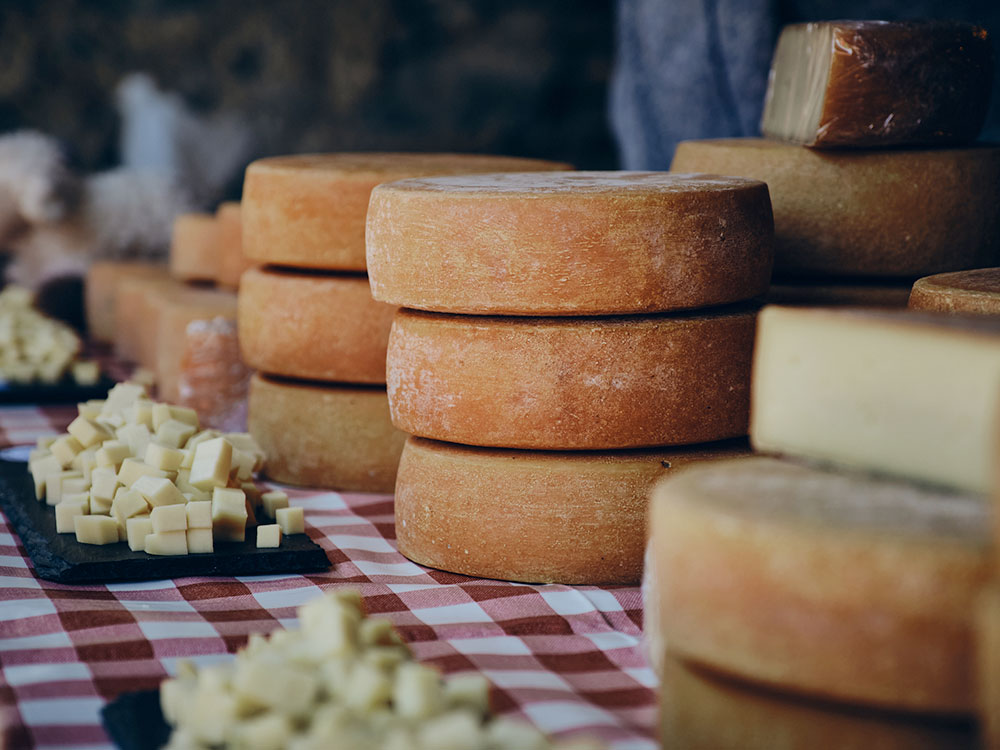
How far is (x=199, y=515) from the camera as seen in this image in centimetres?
188

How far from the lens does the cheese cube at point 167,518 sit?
72.9 inches

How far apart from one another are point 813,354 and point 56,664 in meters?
0.97

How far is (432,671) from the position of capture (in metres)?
1.22

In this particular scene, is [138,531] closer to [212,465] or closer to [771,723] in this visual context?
[212,465]

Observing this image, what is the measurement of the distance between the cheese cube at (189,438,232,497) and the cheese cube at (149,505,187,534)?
0.09m

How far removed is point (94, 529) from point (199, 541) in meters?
0.16

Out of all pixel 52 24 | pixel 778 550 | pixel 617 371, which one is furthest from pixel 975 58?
pixel 52 24

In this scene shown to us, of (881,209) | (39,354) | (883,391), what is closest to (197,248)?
(39,354)

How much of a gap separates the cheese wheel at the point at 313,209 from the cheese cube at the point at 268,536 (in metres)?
0.56

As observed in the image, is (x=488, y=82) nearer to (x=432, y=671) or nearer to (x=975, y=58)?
(x=975, y=58)

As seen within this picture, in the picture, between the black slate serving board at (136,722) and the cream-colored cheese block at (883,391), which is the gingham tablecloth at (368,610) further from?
the cream-colored cheese block at (883,391)

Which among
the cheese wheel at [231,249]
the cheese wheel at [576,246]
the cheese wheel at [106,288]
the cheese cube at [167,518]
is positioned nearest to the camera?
the cheese wheel at [576,246]

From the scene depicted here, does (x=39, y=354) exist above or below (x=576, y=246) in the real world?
below

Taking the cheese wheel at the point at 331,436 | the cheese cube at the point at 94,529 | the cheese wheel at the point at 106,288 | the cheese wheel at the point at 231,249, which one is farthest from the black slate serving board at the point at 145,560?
the cheese wheel at the point at 106,288
